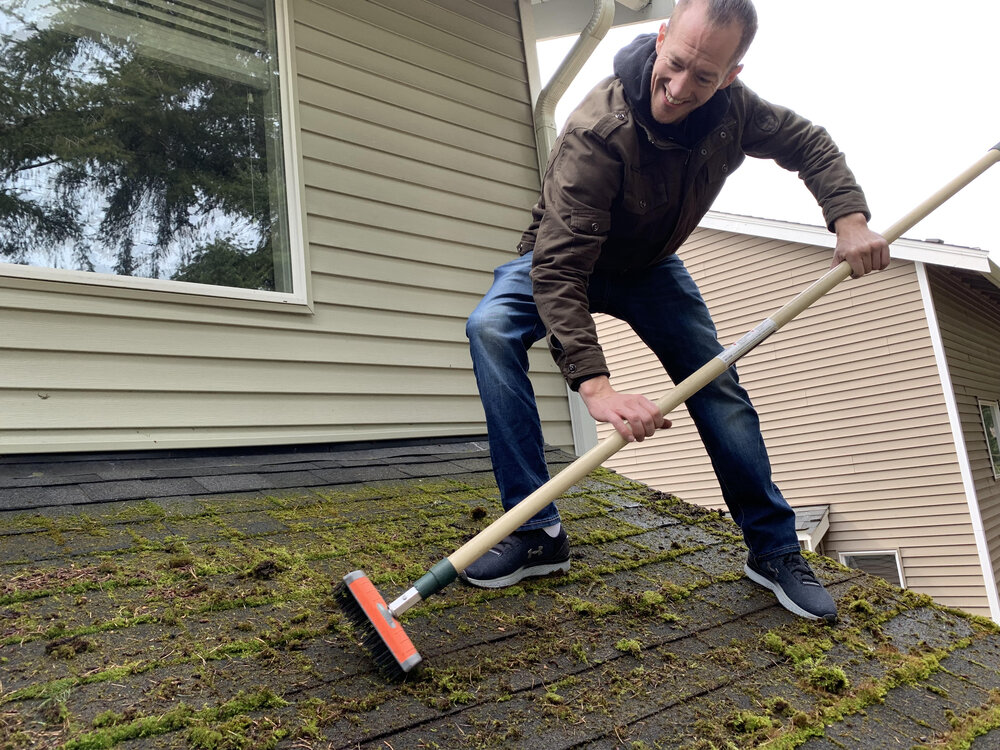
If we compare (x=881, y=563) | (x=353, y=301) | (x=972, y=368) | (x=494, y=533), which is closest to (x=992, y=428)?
(x=972, y=368)

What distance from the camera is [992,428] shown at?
1004 centimetres

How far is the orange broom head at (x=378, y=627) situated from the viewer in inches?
64.8

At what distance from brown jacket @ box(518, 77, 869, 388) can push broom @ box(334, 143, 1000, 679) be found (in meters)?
0.23

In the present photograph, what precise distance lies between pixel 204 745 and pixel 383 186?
3.20 metres

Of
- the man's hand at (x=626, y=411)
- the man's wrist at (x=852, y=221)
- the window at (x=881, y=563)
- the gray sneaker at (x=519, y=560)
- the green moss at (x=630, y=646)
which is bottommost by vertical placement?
the window at (x=881, y=563)

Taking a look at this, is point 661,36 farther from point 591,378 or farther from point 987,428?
point 987,428

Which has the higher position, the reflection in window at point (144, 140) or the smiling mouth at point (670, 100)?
the reflection in window at point (144, 140)

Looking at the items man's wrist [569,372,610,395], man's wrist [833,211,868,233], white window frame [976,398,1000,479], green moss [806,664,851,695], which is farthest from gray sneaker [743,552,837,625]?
white window frame [976,398,1000,479]

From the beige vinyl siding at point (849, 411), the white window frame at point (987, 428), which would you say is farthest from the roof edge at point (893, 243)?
the white window frame at point (987, 428)

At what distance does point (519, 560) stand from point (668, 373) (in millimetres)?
776

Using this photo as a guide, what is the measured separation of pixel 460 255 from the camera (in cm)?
427

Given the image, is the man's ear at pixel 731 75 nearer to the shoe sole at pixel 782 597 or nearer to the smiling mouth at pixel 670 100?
the smiling mouth at pixel 670 100

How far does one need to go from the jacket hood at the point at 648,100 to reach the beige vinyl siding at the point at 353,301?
6.54 ft

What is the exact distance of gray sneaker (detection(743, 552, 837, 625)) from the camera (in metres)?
2.26
